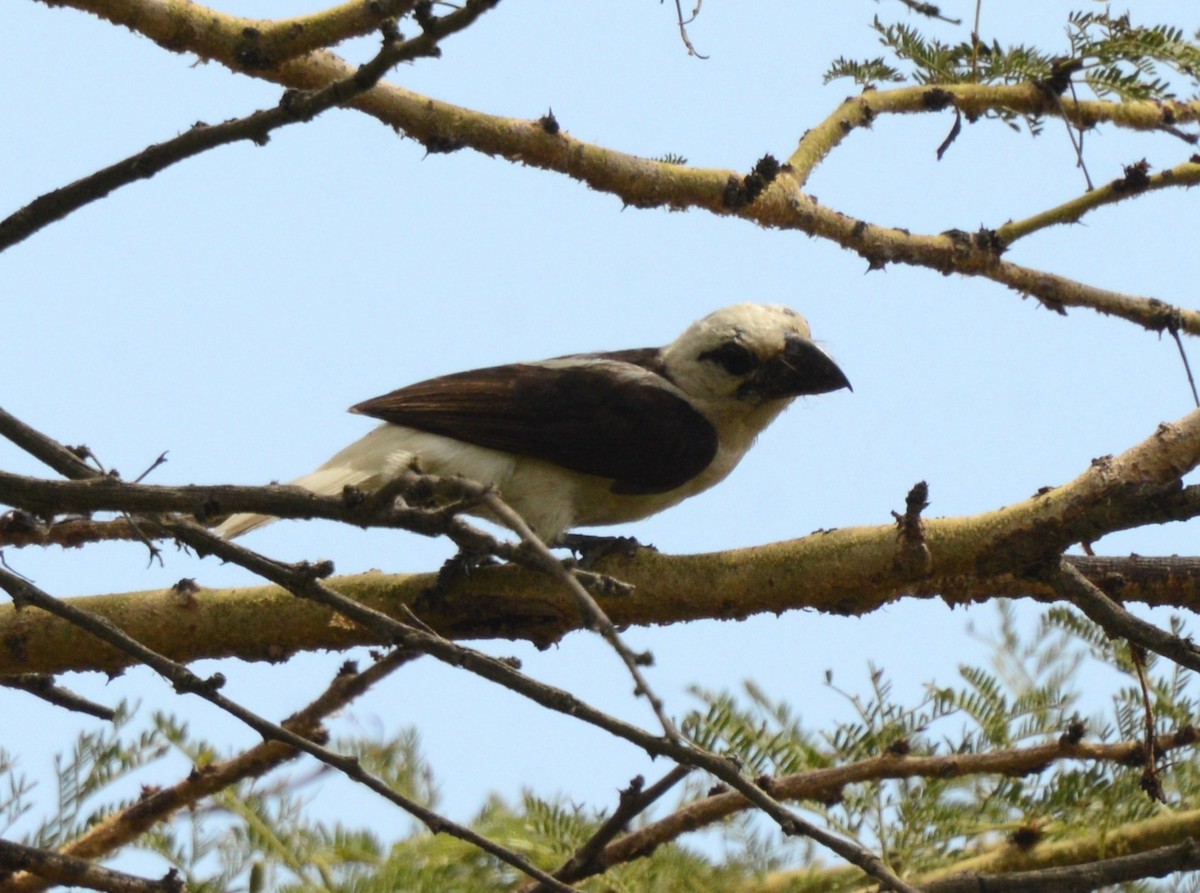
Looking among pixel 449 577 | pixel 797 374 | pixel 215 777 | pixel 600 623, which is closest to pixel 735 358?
pixel 797 374

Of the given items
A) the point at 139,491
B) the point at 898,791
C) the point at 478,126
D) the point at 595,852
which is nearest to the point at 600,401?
the point at 478,126

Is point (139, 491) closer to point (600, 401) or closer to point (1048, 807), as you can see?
point (1048, 807)

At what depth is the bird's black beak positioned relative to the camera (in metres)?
5.67

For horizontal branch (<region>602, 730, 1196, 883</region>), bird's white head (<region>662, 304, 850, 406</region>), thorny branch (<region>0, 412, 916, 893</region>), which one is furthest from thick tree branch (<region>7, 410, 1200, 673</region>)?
bird's white head (<region>662, 304, 850, 406</region>)

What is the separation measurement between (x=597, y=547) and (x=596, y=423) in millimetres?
724

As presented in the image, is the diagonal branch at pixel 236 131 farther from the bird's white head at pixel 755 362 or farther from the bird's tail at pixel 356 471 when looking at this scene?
the bird's white head at pixel 755 362

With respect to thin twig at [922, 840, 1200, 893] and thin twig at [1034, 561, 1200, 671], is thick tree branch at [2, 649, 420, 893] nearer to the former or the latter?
thin twig at [922, 840, 1200, 893]

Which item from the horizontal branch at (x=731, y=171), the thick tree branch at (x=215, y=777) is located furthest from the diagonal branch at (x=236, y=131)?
the horizontal branch at (x=731, y=171)

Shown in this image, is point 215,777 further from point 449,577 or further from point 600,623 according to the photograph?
point 600,623

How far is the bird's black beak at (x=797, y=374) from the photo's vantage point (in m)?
5.67

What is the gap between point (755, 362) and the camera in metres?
5.82

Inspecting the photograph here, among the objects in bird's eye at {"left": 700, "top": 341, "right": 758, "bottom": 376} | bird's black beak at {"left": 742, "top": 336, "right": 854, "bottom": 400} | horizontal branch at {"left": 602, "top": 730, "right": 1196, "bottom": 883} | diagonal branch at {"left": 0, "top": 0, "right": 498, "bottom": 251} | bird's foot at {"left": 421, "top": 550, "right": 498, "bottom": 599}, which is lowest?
horizontal branch at {"left": 602, "top": 730, "right": 1196, "bottom": 883}

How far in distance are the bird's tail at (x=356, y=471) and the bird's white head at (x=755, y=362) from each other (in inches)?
50.5

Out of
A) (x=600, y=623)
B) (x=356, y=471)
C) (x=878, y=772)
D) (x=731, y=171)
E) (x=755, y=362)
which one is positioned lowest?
(x=878, y=772)
